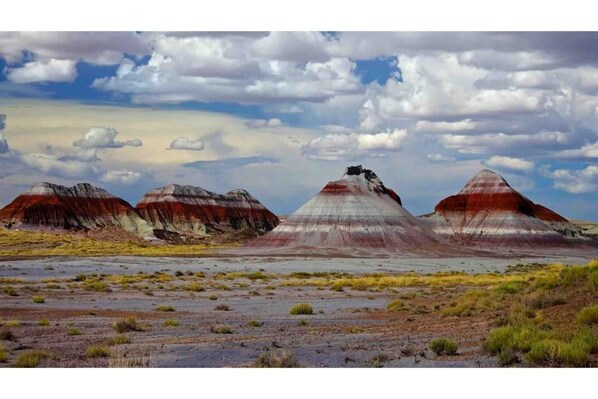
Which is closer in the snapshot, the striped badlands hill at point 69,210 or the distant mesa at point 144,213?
the striped badlands hill at point 69,210

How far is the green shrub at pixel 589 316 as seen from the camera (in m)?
16.4

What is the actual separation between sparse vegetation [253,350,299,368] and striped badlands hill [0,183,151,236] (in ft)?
385

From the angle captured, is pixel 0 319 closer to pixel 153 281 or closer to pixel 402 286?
Answer: pixel 153 281

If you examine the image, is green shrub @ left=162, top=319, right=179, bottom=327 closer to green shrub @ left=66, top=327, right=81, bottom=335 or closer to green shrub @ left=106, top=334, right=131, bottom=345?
green shrub @ left=66, top=327, right=81, bottom=335

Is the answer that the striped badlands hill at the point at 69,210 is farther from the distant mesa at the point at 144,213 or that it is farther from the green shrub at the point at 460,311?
the green shrub at the point at 460,311

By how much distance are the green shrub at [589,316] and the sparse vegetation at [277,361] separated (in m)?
6.42

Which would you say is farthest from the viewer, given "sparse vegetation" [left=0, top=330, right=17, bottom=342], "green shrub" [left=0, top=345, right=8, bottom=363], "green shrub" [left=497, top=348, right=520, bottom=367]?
"sparse vegetation" [left=0, top=330, right=17, bottom=342]

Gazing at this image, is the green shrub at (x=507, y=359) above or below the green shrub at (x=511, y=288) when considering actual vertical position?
below

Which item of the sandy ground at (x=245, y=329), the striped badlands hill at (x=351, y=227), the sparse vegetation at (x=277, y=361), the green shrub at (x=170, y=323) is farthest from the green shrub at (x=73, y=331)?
the striped badlands hill at (x=351, y=227)

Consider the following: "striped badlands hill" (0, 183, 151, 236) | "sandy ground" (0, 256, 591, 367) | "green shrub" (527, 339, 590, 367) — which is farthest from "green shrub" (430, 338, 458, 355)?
"striped badlands hill" (0, 183, 151, 236)

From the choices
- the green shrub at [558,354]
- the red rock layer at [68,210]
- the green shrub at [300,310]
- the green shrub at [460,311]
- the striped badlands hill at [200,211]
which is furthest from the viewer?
the striped badlands hill at [200,211]

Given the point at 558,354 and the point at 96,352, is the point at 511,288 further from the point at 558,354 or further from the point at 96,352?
the point at 96,352

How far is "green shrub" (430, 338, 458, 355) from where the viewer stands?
16.0 meters
